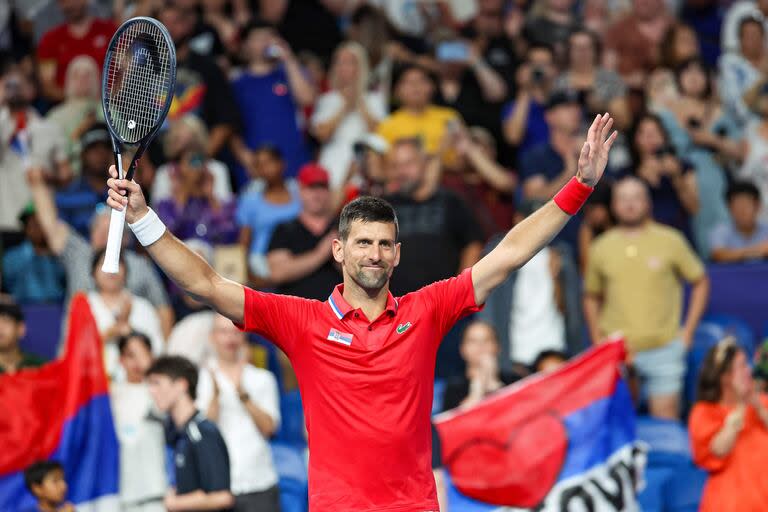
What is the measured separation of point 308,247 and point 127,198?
584 cm

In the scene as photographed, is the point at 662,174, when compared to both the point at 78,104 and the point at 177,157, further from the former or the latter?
the point at 78,104

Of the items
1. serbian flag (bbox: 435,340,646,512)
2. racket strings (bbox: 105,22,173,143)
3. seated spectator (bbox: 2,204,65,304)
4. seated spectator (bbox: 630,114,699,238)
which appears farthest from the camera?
seated spectator (bbox: 630,114,699,238)

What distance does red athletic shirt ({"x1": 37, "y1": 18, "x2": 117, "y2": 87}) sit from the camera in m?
13.9

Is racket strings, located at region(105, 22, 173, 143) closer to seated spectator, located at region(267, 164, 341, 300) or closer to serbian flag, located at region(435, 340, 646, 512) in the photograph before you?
serbian flag, located at region(435, 340, 646, 512)

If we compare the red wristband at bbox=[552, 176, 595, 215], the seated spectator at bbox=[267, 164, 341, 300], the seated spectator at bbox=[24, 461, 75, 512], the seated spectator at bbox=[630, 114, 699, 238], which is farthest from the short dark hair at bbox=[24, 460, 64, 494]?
the seated spectator at bbox=[630, 114, 699, 238]

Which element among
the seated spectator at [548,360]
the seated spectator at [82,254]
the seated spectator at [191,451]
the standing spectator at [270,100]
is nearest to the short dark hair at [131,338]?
the seated spectator at [82,254]

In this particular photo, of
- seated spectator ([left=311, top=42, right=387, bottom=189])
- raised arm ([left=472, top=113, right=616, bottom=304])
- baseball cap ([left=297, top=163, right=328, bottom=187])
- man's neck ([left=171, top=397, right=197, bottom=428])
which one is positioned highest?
seated spectator ([left=311, top=42, right=387, bottom=189])

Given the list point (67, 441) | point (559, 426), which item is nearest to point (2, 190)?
point (67, 441)

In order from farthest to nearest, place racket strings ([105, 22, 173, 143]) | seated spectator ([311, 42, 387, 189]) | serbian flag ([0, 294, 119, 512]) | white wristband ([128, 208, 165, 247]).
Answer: seated spectator ([311, 42, 387, 189])
serbian flag ([0, 294, 119, 512])
racket strings ([105, 22, 173, 143])
white wristband ([128, 208, 165, 247])

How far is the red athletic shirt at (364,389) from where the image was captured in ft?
18.8

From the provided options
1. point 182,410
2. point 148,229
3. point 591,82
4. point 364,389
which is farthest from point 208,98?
point 364,389

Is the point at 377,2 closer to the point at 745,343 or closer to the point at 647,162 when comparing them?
the point at 647,162

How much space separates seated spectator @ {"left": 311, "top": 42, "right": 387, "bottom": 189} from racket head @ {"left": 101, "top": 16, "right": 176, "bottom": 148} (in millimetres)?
6833

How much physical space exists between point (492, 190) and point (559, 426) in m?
3.39
